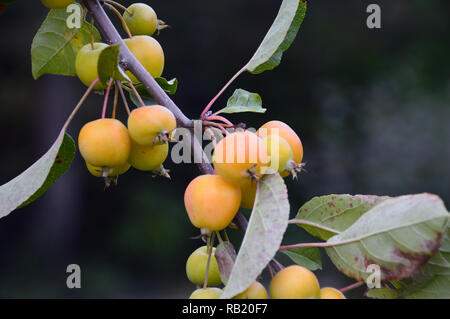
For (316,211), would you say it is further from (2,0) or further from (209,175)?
(2,0)

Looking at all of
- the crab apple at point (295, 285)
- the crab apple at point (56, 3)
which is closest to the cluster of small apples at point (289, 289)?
the crab apple at point (295, 285)

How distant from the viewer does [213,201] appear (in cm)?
58

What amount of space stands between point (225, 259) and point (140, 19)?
419 millimetres

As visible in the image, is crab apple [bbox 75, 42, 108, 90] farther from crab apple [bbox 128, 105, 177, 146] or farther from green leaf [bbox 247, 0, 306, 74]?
green leaf [bbox 247, 0, 306, 74]

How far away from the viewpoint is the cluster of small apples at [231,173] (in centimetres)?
58

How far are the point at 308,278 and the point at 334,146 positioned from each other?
415 cm

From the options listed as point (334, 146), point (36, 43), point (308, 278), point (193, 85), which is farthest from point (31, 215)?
point (308, 278)

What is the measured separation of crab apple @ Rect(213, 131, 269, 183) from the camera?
57 cm

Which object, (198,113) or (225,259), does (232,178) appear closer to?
(225,259)

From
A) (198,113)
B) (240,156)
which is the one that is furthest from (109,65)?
(198,113)

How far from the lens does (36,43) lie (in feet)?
2.43

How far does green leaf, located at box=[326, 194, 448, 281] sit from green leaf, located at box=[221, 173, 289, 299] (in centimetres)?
11

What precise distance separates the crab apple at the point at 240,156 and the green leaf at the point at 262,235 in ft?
0.08

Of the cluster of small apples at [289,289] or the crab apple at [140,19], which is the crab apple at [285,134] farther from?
the crab apple at [140,19]
